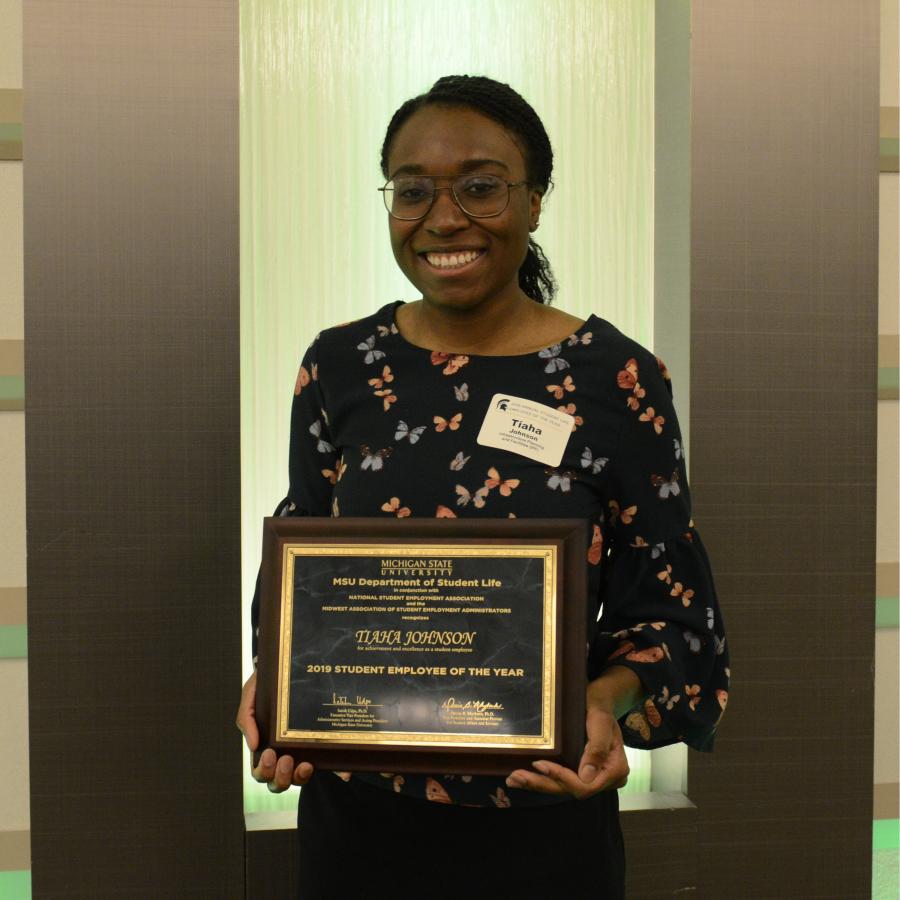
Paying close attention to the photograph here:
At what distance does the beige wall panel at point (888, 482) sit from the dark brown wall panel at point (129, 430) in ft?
5.71

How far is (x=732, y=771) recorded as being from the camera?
2412mm

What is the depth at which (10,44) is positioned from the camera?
8.29 ft

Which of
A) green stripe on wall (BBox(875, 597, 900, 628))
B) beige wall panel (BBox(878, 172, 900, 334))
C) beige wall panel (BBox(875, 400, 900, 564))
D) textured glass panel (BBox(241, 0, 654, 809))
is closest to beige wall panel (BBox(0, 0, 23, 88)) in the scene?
textured glass panel (BBox(241, 0, 654, 809))

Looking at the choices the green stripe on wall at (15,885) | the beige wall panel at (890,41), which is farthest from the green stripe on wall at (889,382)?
the green stripe on wall at (15,885)

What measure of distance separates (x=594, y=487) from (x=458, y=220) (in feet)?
1.31

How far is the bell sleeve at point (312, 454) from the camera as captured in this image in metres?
1.58

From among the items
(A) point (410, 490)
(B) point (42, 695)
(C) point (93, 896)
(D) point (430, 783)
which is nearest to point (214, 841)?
(C) point (93, 896)

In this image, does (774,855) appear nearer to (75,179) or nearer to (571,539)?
(571,539)

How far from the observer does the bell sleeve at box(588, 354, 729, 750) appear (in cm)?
142

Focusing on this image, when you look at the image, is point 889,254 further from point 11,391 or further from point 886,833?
point 11,391

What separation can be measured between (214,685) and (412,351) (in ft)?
3.53

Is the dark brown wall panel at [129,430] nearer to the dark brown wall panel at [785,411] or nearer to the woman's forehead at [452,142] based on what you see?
the woman's forehead at [452,142]

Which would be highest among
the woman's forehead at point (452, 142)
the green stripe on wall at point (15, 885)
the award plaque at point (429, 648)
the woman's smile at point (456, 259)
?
the woman's forehead at point (452, 142)

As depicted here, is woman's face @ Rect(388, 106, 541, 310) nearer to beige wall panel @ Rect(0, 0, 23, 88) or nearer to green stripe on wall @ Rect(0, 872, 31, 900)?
beige wall panel @ Rect(0, 0, 23, 88)
